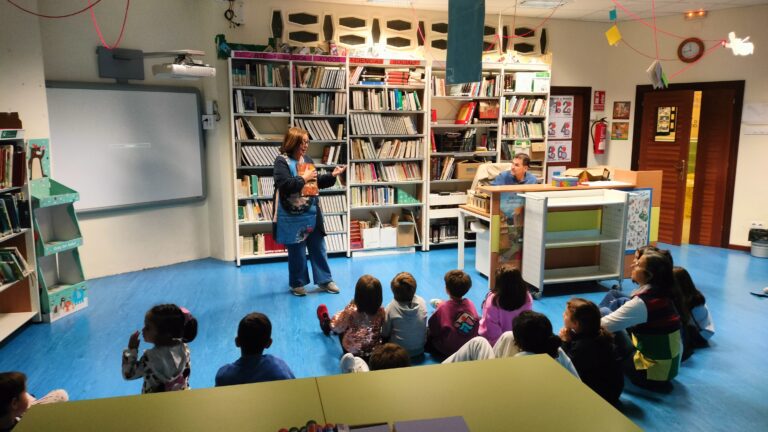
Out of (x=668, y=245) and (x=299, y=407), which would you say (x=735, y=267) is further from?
(x=299, y=407)

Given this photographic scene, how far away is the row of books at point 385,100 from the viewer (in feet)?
22.2

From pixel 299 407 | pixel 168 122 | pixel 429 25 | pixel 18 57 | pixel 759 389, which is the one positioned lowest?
pixel 759 389

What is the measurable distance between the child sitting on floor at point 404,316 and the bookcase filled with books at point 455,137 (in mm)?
3612

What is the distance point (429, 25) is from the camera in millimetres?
7207

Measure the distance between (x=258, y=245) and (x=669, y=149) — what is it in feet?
19.2

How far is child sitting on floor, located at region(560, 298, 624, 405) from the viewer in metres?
2.83

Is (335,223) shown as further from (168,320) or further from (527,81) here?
(168,320)

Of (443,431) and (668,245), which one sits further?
(668,245)

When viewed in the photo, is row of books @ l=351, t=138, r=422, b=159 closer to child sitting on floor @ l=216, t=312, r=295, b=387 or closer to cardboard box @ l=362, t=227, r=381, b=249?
cardboard box @ l=362, t=227, r=381, b=249

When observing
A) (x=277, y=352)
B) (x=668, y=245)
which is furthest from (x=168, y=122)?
(x=668, y=245)

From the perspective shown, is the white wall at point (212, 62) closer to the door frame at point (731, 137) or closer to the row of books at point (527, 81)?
the door frame at point (731, 137)

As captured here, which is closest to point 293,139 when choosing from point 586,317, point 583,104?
point 586,317

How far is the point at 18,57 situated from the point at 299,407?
14.6ft

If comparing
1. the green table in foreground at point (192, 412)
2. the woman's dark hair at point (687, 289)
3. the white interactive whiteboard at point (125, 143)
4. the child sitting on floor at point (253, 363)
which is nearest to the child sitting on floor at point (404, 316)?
the child sitting on floor at point (253, 363)
